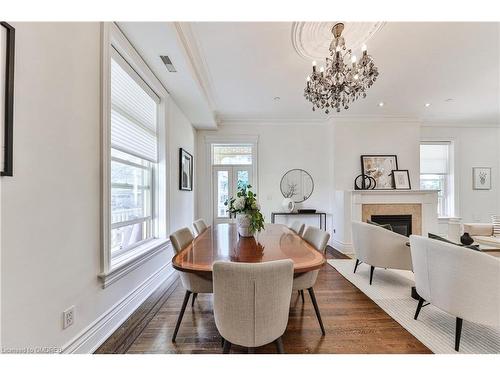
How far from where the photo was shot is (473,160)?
541 cm

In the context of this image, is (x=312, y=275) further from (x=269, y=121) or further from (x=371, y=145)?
(x=371, y=145)

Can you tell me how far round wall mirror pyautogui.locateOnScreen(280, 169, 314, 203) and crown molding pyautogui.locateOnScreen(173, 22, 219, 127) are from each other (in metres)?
2.42

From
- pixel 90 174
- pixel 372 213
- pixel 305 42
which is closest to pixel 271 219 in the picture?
pixel 372 213

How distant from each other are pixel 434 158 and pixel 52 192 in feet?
23.2

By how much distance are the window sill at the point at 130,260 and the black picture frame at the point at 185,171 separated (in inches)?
46.5

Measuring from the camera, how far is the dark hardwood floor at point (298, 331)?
5.32 feet

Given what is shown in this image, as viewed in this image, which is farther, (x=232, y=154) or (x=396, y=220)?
(x=232, y=154)

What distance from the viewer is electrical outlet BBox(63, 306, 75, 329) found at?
1.34 m

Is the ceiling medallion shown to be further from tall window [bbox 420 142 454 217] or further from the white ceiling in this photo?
tall window [bbox 420 142 454 217]

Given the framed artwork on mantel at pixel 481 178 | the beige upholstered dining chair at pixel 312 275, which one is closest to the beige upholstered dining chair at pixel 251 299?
the beige upholstered dining chair at pixel 312 275

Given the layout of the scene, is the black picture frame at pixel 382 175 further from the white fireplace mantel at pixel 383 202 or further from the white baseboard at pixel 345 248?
the white baseboard at pixel 345 248

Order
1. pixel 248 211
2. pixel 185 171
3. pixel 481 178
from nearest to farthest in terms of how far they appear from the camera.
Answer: pixel 248 211 → pixel 185 171 → pixel 481 178

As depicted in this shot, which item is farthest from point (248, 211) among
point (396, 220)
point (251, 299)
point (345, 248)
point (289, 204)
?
point (396, 220)
